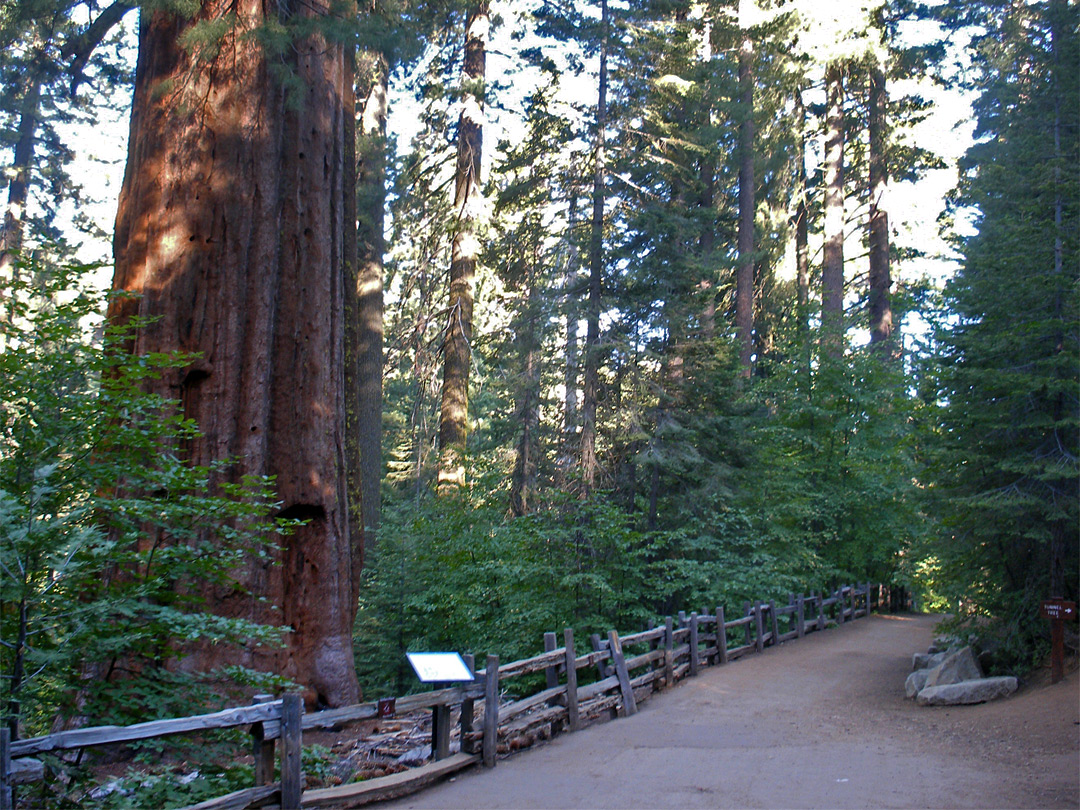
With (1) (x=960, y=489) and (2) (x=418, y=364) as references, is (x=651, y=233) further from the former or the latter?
(1) (x=960, y=489)

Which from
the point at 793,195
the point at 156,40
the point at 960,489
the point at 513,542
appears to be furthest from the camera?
the point at 793,195

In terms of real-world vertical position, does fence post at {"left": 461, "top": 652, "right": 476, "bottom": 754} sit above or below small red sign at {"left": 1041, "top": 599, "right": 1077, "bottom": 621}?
below

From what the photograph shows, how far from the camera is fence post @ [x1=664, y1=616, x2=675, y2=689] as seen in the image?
1195 cm

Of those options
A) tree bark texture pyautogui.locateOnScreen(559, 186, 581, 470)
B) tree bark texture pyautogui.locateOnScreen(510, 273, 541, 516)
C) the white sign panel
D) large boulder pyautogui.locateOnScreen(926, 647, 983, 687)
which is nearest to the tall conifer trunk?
tree bark texture pyautogui.locateOnScreen(559, 186, 581, 470)

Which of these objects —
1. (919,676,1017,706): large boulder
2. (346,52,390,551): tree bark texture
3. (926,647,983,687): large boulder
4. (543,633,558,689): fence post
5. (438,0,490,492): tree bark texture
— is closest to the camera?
(543,633,558,689): fence post

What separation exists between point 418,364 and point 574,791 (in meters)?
12.0

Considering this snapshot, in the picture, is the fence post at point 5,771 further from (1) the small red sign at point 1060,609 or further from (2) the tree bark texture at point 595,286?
(2) the tree bark texture at point 595,286

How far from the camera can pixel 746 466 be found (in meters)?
18.4

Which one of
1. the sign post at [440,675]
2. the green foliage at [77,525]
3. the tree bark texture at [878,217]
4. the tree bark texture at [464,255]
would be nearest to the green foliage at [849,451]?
the tree bark texture at [878,217]

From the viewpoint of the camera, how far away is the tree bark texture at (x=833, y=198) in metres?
24.2

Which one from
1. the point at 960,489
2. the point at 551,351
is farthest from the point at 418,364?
the point at 960,489

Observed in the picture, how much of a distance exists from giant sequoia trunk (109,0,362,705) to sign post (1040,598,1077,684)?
8356mm

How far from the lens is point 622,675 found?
33.4ft

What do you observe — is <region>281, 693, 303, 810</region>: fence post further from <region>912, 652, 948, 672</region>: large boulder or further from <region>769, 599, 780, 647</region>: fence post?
<region>769, 599, 780, 647</region>: fence post
